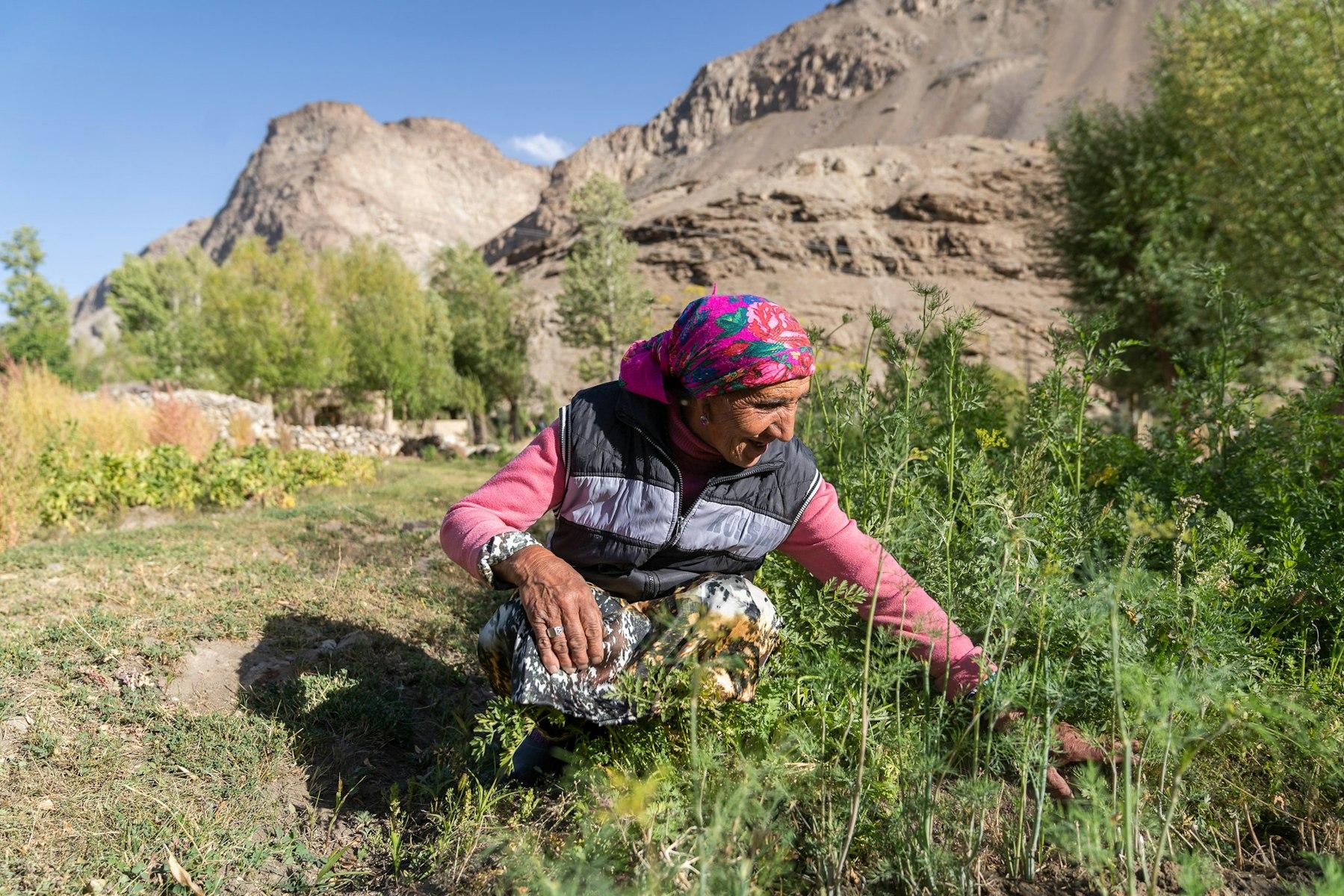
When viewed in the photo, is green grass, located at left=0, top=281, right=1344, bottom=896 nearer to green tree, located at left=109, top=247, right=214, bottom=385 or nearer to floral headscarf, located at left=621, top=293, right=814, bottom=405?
floral headscarf, located at left=621, top=293, right=814, bottom=405

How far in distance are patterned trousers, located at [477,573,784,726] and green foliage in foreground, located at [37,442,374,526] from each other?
18.4ft

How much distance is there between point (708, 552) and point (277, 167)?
164 m

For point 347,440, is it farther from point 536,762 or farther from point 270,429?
point 536,762

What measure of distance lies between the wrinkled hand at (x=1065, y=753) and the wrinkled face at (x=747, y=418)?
833 millimetres

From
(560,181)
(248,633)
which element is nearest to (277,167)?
(560,181)

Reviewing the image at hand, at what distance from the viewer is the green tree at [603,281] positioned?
23.2 meters

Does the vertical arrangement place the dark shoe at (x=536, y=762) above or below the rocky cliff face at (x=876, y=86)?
below

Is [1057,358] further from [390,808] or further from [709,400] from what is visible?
[390,808]

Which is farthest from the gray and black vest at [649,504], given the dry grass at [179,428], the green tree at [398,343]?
the green tree at [398,343]

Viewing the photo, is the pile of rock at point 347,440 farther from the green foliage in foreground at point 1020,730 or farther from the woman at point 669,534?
the green foliage in foreground at point 1020,730

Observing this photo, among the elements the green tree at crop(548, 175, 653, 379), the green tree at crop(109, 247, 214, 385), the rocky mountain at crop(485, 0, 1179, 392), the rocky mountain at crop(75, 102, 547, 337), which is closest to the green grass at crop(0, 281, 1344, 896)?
the rocky mountain at crop(485, 0, 1179, 392)

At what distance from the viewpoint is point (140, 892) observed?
154 centimetres

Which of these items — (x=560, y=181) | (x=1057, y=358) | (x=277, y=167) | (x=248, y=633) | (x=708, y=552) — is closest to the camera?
(x=708, y=552)

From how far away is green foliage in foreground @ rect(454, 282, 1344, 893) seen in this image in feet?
4.08
